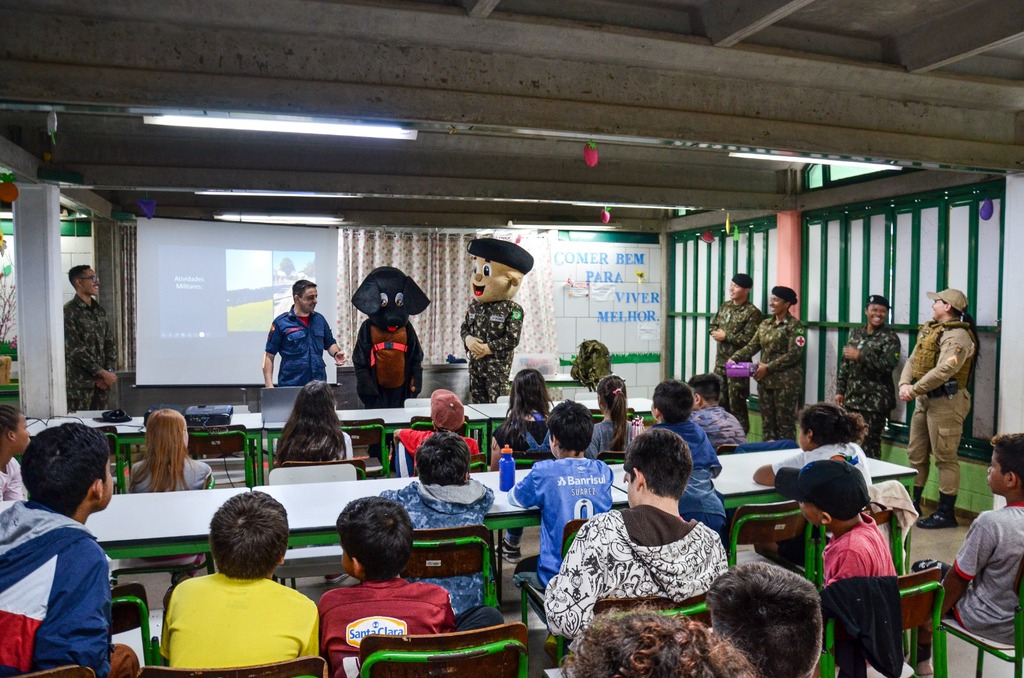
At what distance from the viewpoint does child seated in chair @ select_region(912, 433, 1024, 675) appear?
2439mm

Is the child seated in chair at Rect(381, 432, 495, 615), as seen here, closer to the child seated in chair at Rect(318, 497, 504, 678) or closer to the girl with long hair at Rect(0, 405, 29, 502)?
the child seated in chair at Rect(318, 497, 504, 678)

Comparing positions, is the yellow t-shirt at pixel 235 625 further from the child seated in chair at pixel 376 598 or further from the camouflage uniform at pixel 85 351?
the camouflage uniform at pixel 85 351

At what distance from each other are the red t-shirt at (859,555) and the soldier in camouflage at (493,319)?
4.85 m

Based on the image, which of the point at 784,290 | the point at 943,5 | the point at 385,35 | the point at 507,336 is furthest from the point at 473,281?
the point at 943,5

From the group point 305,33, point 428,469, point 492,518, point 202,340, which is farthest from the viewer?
point 202,340

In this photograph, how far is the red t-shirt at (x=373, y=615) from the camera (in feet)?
6.18

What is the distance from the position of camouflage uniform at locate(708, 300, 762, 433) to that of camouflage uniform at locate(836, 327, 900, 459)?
1.44 metres

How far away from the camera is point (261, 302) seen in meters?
8.12

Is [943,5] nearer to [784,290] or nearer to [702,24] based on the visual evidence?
[702,24]

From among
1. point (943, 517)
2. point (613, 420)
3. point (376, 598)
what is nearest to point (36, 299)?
point (613, 420)

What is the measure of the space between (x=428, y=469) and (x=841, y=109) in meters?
3.71

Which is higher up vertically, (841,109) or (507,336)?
(841,109)

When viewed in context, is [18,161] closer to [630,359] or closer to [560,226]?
[560,226]

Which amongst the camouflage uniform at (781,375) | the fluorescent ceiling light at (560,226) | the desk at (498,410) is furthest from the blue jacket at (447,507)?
the fluorescent ceiling light at (560,226)
